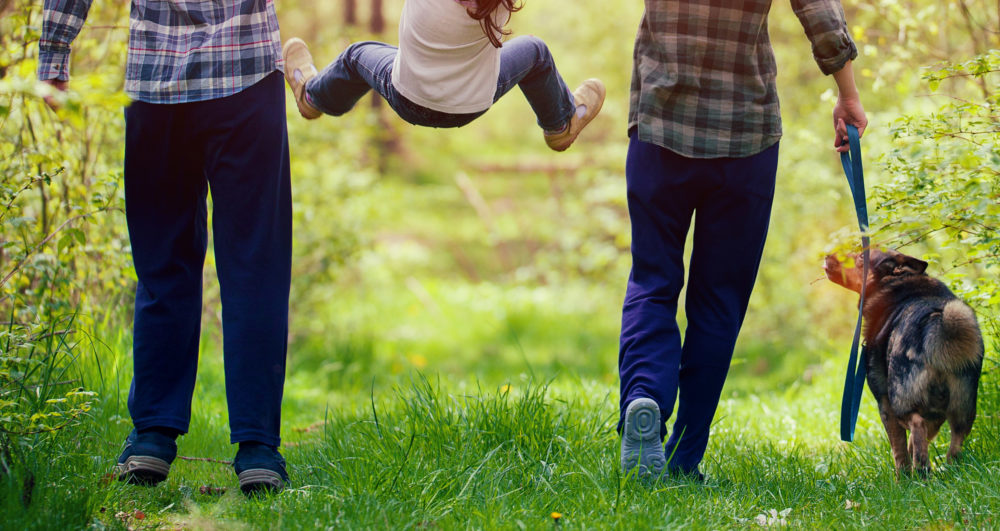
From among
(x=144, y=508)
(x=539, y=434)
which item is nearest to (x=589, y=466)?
(x=539, y=434)

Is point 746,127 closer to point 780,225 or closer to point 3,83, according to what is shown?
point 3,83

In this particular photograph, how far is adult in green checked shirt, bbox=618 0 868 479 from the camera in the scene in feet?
8.60

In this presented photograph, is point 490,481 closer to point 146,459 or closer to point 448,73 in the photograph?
point 146,459

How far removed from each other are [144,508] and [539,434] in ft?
4.13

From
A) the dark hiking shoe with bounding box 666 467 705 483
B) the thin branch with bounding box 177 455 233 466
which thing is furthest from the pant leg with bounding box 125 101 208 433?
the dark hiking shoe with bounding box 666 467 705 483

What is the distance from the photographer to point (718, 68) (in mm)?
2646

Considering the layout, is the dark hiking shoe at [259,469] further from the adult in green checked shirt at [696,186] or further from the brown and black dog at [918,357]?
the brown and black dog at [918,357]

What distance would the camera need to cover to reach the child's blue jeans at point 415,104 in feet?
9.27

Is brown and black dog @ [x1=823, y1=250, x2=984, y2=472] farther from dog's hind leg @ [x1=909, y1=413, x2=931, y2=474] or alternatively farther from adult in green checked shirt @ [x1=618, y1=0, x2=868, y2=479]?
adult in green checked shirt @ [x1=618, y1=0, x2=868, y2=479]

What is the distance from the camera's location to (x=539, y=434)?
2.99 m

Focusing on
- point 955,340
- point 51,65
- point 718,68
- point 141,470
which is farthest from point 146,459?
point 955,340

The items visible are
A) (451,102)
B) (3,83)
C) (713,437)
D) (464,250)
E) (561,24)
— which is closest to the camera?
(3,83)

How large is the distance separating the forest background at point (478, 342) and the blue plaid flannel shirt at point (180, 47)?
30 cm

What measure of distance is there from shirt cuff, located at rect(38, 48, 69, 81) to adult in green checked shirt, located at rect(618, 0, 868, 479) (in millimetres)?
1720
